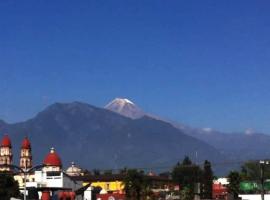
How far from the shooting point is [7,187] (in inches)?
5792

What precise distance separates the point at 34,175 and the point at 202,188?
4327cm

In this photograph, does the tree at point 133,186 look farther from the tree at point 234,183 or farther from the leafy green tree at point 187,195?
the leafy green tree at point 187,195

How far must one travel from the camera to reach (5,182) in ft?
484

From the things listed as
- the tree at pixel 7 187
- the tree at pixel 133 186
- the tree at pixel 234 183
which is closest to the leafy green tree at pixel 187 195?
the tree at pixel 234 183

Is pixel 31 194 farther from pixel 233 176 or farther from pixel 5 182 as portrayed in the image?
pixel 233 176

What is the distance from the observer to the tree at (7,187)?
453 ft

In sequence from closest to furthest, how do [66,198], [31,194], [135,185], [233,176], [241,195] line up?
1. [66,198]
2. [31,194]
3. [135,185]
4. [233,176]
5. [241,195]

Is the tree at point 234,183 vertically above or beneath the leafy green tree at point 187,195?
above

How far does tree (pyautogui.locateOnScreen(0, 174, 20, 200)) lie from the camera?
138m

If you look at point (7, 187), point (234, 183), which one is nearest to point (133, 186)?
point (7, 187)

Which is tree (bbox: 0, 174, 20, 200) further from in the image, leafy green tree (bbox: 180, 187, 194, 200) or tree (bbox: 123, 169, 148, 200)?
leafy green tree (bbox: 180, 187, 194, 200)

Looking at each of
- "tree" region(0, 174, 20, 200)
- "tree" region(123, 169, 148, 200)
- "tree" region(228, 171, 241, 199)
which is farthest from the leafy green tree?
"tree" region(0, 174, 20, 200)

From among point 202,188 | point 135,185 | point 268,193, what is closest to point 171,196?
point 202,188

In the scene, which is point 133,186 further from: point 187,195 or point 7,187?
point 187,195
